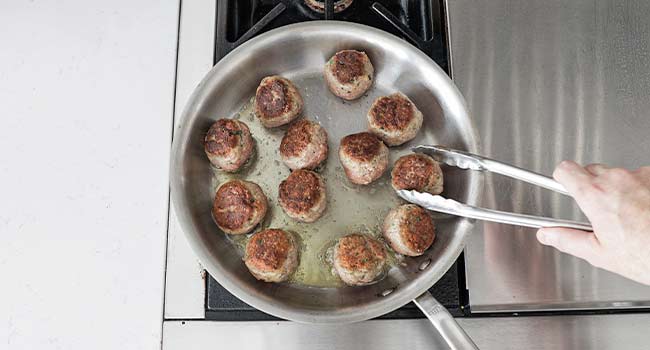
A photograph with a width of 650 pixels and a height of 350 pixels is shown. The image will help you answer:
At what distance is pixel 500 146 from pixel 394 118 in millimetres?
331

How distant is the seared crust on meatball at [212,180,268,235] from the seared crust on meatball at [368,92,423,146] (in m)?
0.36

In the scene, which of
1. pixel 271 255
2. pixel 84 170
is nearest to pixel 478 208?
pixel 271 255

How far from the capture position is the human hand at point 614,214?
901 mm

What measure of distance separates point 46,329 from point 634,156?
1.64 metres

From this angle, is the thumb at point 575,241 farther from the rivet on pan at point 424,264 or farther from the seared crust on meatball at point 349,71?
the seared crust on meatball at point 349,71

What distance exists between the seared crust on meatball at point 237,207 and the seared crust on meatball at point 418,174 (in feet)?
1.15

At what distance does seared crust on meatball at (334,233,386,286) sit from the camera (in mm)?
1236

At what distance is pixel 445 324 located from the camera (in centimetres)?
115

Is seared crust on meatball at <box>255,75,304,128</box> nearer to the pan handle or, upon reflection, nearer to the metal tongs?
the metal tongs

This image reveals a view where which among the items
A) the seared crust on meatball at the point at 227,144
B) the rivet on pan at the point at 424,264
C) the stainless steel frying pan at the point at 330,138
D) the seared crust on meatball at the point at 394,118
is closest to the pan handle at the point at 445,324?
the stainless steel frying pan at the point at 330,138

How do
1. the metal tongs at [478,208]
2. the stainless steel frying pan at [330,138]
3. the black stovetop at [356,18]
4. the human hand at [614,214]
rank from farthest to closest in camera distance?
the black stovetop at [356,18] → the stainless steel frying pan at [330,138] → the metal tongs at [478,208] → the human hand at [614,214]

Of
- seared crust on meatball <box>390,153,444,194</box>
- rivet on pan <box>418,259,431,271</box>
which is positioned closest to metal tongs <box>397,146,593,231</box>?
seared crust on meatball <box>390,153,444,194</box>

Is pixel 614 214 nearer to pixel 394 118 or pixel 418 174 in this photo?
pixel 418 174

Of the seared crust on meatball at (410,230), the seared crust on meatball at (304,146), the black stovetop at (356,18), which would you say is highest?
the black stovetop at (356,18)
